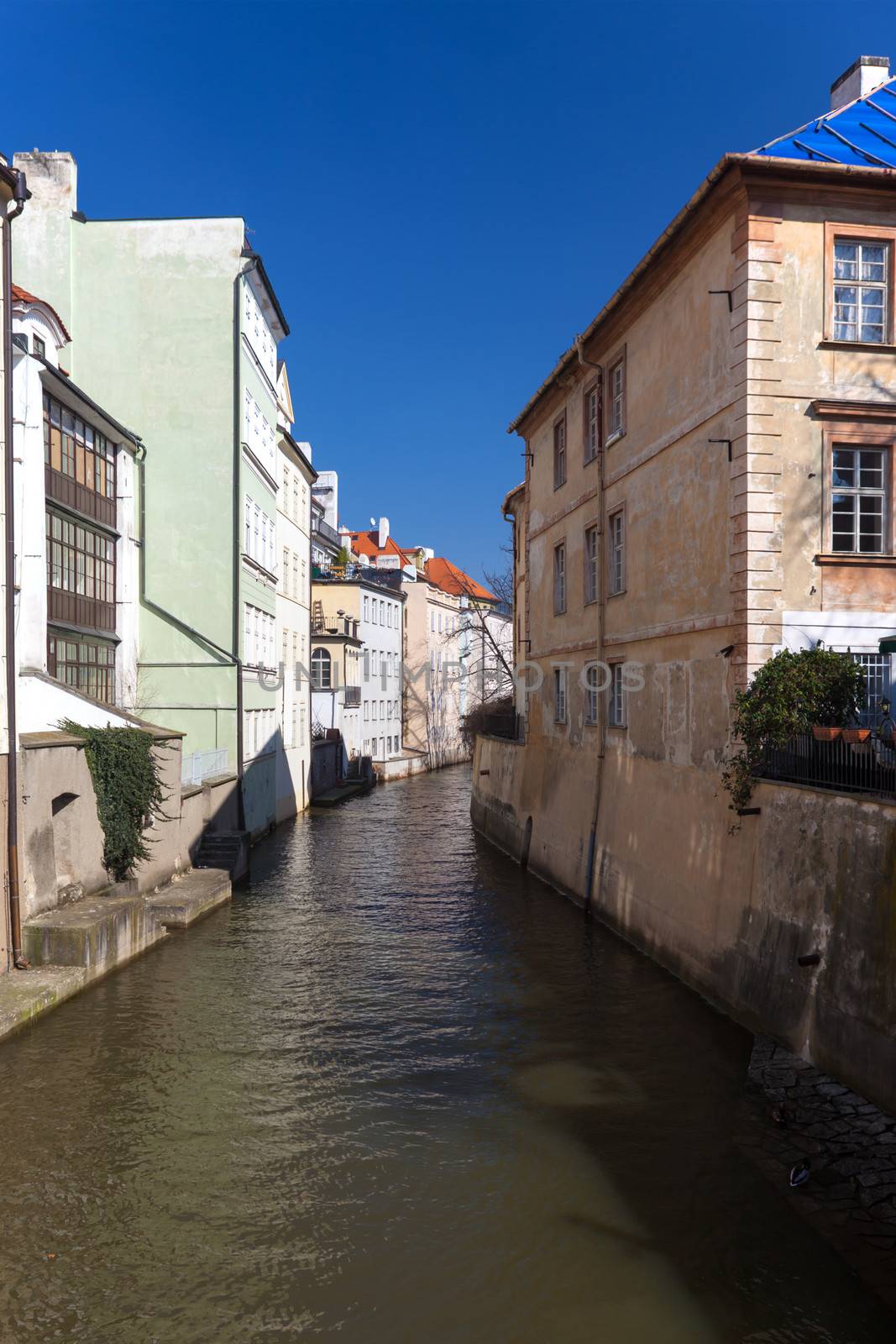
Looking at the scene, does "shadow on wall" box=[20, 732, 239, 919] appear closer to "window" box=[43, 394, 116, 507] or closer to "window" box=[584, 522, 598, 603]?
"window" box=[43, 394, 116, 507]

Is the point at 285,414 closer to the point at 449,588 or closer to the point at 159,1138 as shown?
the point at 159,1138

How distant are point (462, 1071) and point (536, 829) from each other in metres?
13.3

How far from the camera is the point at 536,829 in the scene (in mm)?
24859

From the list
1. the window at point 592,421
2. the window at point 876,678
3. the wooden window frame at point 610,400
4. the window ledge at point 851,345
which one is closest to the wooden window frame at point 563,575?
the window at point 592,421

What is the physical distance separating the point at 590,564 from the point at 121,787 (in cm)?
1005

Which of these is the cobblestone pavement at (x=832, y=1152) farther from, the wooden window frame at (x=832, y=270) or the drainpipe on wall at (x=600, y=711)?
the drainpipe on wall at (x=600, y=711)

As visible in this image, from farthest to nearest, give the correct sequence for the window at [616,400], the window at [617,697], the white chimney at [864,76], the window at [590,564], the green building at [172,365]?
1. the green building at [172,365]
2. the window at [590,564]
3. the window at [617,697]
4. the window at [616,400]
5. the white chimney at [864,76]

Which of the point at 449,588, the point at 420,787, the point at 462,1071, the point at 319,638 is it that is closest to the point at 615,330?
the point at 462,1071

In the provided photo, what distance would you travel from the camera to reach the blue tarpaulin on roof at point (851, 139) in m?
13.5

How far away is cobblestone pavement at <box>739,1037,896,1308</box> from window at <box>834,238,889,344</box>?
884 centimetres

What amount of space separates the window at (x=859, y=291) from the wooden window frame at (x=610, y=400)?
16.9 feet

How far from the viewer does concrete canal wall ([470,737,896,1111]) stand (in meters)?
9.66

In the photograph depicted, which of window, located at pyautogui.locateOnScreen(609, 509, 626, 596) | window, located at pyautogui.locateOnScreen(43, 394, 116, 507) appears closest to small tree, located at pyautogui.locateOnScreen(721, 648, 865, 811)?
window, located at pyautogui.locateOnScreen(609, 509, 626, 596)

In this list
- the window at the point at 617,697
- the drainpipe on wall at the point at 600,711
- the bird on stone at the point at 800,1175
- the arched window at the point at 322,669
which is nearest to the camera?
the bird on stone at the point at 800,1175
